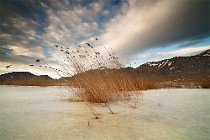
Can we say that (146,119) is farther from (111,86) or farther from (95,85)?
(111,86)

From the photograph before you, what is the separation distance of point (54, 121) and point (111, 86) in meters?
1.82

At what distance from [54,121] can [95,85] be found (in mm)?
1416

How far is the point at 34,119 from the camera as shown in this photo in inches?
79.8

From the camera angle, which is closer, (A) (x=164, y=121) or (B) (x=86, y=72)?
(A) (x=164, y=121)

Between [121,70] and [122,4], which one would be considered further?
[121,70]

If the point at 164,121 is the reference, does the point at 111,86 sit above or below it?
above

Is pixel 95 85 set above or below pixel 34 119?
above

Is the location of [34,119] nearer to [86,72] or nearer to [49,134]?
[49,134]

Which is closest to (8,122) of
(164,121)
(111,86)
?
(164,121)

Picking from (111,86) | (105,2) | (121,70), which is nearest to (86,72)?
(111,86)

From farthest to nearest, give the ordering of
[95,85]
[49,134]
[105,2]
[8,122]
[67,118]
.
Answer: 1. [105,2]
2. [95,85]
3. [67,118]
4. [8,122]
5. [49,134]

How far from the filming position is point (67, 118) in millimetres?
2037

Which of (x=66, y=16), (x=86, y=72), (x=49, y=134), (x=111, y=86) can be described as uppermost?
(x=66, y=16)

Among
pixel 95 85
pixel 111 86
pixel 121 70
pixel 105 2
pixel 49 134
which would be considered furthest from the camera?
pixel 121 70
